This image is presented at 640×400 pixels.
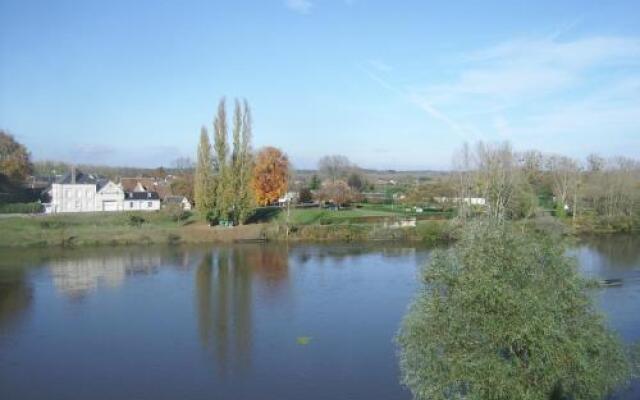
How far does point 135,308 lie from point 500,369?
1544 cm

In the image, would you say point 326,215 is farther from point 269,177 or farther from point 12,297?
point 12,297

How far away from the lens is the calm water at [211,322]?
588 inches

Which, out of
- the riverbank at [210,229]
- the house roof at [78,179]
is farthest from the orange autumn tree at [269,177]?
the house roof at [78,179]

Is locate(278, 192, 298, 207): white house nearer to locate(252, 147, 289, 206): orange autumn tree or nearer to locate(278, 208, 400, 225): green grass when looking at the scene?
locate(252, 147, 289, 206): orange autumn tree

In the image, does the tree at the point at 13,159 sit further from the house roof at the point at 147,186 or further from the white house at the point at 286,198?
the white house at the point at 286,198

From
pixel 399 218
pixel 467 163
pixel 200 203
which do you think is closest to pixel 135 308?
pixel 200 203

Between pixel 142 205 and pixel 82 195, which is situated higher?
pixel 82 195

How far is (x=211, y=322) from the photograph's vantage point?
2027 cm

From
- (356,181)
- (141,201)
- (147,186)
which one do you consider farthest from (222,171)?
(356,181)

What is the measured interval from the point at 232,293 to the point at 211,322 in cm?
420

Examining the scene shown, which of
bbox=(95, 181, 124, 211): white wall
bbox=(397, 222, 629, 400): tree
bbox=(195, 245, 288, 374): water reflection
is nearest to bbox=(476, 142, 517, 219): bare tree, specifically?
bbox=(195, 245, 288, 374): water reflection

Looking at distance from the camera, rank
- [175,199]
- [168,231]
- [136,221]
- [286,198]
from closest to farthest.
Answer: [168,231] → [136,221] → [175,199] → [286,198]

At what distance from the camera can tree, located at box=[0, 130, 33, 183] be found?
50281 millimetres

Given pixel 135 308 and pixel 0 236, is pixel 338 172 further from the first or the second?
pixel 135 308
